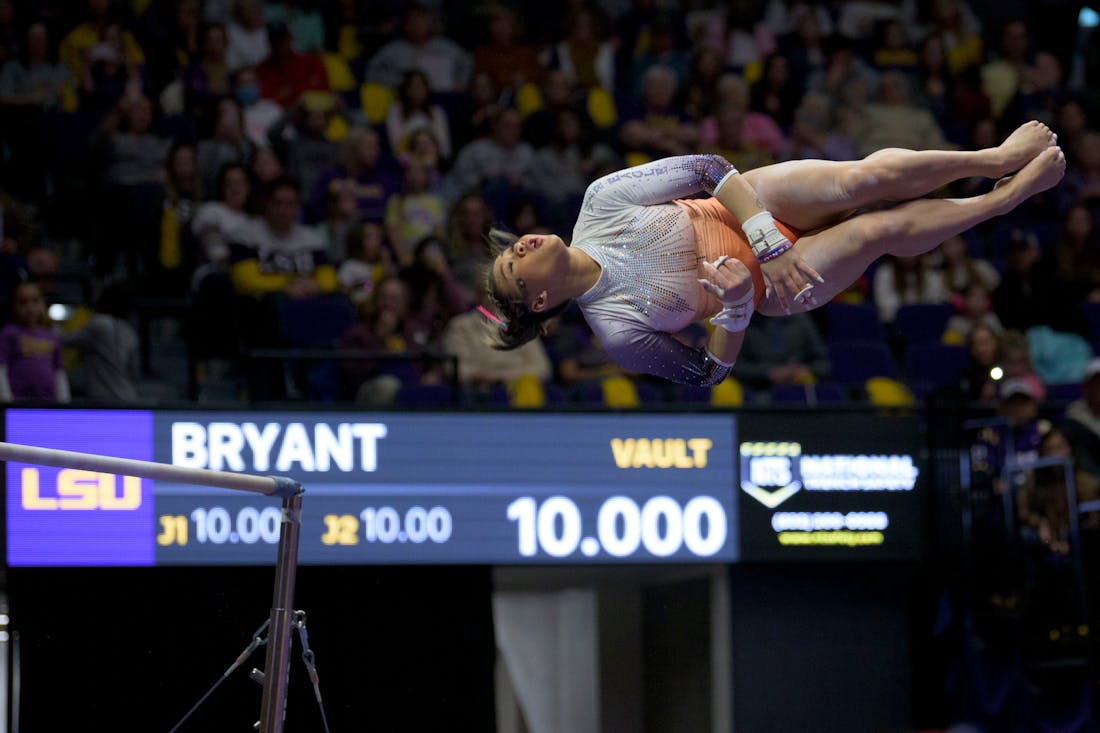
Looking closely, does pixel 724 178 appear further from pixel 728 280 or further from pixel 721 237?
pixel 728 280

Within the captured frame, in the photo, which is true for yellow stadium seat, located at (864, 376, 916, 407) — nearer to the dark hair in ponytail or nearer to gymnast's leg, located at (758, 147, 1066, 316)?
gymnast's leg, located at (758, 147, 1066, 316)

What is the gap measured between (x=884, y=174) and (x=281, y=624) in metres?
2.19

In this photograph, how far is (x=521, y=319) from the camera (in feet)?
13.8

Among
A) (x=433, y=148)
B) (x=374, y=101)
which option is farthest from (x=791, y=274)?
(x=374, y=101)

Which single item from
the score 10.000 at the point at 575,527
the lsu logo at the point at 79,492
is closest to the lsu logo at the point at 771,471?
the score 10.000 at the point at 575,527

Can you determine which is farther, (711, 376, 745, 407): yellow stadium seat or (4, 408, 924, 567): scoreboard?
(711, 376, 745, 407): yellow stadium seat

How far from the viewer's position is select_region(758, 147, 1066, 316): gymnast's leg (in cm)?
410

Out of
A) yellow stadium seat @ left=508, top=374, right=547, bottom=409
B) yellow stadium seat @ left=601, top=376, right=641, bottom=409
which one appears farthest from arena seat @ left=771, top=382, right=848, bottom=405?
yellow stadium seat @ left=508, top=374, right=547, bottom=409

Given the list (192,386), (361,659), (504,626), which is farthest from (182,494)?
(504,626)

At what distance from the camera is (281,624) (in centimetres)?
458

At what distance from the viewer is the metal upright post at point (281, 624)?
458cm

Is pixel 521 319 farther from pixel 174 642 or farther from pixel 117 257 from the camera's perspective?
pixel 117 257

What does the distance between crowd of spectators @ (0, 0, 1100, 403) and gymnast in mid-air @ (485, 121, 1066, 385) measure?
117 inches

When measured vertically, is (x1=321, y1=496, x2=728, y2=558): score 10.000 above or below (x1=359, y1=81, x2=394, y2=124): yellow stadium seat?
below
